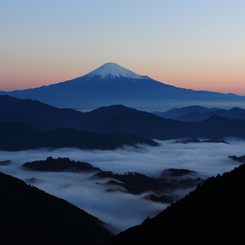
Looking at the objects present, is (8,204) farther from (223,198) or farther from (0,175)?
(223,198)

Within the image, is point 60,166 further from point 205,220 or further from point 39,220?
point 205,220

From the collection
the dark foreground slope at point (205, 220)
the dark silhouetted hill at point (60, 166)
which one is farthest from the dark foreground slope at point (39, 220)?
the dark silhouetted hill at point (60, 166)

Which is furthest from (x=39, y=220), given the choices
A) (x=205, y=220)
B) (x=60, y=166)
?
(x=60, y=166)

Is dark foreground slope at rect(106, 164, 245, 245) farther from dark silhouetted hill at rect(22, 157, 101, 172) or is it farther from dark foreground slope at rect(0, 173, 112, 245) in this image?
dark silhouetted hill at rect(22, 157, 101, 172)

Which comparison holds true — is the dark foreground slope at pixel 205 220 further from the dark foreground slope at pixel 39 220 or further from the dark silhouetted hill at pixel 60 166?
the dark silhouetted hill at pixel 60 166

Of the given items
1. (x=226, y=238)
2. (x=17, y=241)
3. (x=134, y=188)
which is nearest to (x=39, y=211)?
(x=17, y=241)

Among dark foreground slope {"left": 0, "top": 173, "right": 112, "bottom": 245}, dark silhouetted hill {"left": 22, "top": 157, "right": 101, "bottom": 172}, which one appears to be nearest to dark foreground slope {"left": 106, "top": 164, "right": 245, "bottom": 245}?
dark foreground slope {"left": 0, "top": 173, "right": 112, "bottom": 245}
